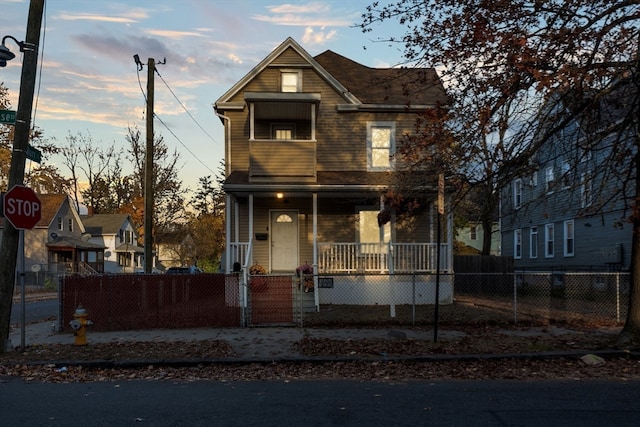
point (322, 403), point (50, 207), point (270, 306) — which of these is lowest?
point (322, 403)

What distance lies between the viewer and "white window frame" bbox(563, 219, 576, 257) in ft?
83.9

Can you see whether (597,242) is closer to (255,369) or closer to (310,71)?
(310,71)

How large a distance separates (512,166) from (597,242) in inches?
637

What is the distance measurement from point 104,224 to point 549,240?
4190 cm

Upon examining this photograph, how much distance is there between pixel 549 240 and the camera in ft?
92.0

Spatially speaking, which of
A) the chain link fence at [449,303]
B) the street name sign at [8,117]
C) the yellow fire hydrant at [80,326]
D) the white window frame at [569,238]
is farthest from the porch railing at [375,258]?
the white window frame at [569,238]

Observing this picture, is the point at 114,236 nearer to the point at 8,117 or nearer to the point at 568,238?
the point at 568,238

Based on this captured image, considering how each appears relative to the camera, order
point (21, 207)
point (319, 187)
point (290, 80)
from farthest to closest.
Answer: point (290, 80), point (319, 187), point (21, 207)

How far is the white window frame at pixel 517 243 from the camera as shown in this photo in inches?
1246

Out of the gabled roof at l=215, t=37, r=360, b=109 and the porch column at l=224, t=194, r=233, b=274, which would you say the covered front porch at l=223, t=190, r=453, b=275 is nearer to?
the porch column at l=224, t=194, r=233, b=274

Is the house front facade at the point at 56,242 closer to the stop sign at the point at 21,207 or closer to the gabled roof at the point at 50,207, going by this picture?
the gabled roof at the point at 50,207

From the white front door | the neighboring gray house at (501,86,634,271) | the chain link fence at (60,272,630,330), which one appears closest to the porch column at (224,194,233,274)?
the white front door

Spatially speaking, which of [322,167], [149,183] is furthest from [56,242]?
[322,167]

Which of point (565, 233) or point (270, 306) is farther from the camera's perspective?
point (565, 233)
